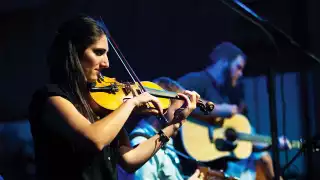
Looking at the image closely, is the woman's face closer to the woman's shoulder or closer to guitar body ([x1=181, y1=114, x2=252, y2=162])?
the woman's shoulder

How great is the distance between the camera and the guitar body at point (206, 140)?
9.27ft

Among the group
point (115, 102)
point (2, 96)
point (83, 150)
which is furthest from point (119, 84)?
point (2, 96)

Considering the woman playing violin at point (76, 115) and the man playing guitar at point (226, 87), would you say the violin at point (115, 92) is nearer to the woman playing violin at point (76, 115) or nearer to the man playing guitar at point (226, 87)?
the woman playing violin at point (76, 115)

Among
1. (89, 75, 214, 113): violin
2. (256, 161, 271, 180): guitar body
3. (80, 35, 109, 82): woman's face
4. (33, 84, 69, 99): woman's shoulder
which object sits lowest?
(256, 161, 271, 180): guitar body

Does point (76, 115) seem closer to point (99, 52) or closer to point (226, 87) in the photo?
point (99, 52)

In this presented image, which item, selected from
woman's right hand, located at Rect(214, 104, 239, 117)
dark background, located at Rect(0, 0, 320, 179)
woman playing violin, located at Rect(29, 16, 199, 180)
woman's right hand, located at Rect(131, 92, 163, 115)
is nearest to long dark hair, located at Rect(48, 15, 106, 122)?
woman playing violin, located at Rect(29, 16, 199, 180)

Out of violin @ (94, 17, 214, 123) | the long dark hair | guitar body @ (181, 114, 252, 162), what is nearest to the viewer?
the long dark hair

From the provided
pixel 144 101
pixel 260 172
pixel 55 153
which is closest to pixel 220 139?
pixel 260 172

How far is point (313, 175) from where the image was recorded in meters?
3.02

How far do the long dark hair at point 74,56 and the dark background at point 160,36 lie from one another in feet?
4.43

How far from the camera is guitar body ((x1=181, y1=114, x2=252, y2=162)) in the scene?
2.83 m

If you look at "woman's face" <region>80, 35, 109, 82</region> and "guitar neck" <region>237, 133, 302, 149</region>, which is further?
"guitar neck" <region>237, 133, 302, 149</region>

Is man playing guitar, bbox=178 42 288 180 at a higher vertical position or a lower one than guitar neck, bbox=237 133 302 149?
higher

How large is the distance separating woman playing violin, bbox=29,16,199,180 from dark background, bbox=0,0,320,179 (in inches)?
53.2
